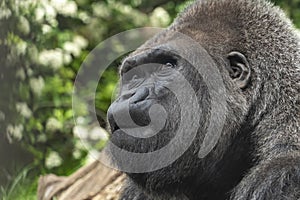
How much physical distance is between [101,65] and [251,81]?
330cm

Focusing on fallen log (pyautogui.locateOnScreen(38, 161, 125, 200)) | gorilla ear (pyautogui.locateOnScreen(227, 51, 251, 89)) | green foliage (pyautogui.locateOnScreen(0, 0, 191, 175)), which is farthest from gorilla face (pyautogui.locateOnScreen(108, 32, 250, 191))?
green foliage (pyautogui.locateOnScreen(0, 0, 191, 175))

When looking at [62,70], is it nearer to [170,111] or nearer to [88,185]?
[88,185]

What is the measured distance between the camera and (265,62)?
11.7 ft

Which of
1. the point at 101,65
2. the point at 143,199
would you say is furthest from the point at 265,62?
the point at 101,65

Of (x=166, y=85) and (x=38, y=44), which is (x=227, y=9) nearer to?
(x=166, y=85)

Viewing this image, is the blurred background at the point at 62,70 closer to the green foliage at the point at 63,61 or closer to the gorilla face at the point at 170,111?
the green foliage at the point at 63,61

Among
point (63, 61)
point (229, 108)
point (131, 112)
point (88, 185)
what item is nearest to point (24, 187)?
point (88, 185)

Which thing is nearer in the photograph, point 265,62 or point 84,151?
point 265,62

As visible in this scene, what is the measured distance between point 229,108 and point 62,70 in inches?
176

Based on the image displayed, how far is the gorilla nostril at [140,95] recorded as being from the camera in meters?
3.43

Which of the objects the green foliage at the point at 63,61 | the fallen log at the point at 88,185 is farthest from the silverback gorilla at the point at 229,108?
the green foliage at the point at 63,61

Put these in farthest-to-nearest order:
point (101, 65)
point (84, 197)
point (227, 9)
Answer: point (101, 65) < point (84, 197) < point (227, 9)

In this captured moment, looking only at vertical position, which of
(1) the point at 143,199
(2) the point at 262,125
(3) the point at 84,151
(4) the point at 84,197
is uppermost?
(2) the point at 262,125

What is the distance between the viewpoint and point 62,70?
773cm
